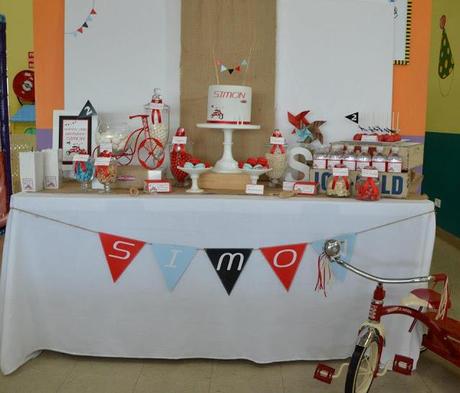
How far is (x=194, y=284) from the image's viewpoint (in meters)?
2.22

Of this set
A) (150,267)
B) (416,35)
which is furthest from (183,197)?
(416,35)

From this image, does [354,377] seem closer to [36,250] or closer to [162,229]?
[162,229]

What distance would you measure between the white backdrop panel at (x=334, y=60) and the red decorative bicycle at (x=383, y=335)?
0.94 meters

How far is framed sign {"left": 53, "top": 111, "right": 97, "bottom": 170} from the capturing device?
2.56 metres

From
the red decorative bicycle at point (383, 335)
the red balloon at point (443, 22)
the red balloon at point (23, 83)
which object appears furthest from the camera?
the red balloon at point (23, 83)

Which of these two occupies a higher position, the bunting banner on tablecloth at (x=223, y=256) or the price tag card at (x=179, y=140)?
the price tag card at (x=179, y=140)

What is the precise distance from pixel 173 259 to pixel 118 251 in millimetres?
220

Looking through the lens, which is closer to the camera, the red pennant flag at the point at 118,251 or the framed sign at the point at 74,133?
the red pennant flag at the point at 118,251

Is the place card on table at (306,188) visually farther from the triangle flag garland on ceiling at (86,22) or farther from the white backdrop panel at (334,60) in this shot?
the triangle flag garland on ceiling at (86,22)

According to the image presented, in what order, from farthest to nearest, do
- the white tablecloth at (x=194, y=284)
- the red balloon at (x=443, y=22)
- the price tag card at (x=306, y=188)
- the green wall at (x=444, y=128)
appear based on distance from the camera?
the red balloon at (x=443, y=22) → the green wall at (x=444, y=128) → the price tag card at (x=306, y=188) → the white tablecloth at (x=194, y=284)

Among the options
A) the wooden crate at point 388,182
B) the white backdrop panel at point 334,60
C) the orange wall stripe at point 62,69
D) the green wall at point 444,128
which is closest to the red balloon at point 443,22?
the green wall at point 444,128

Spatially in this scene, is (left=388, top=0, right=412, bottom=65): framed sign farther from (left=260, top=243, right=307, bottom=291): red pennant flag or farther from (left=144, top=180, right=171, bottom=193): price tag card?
(left=144, top=180, right=171, bottom=193): price tag card

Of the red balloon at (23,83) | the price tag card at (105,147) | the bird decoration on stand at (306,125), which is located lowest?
the price tag card at (105,147)

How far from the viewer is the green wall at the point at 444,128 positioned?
15.9ft
